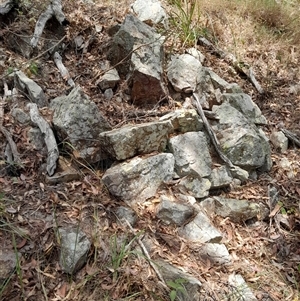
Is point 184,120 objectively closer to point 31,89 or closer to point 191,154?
point 191,154

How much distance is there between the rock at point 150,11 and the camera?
4.36 m

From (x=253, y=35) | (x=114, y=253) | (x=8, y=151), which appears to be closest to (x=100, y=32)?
(x=8, y=151)

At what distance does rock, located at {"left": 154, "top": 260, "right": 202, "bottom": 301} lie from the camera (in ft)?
7.49

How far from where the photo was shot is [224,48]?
15.6ft

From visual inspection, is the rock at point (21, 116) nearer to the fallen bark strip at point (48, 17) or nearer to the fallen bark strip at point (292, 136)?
the fallen bark strip at point (48, 17)

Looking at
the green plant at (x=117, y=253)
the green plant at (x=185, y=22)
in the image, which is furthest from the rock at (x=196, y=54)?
the green plant at (x=117, y=253)

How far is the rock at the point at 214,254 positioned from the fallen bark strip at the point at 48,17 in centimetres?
276

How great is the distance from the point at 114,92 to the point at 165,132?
0.87m

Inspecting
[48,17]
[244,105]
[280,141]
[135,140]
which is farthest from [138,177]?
[48,17]

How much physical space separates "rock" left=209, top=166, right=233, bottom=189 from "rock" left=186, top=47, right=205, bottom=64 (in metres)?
1.65

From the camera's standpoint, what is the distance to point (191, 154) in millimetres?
3199

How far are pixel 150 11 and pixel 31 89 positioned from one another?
210cm

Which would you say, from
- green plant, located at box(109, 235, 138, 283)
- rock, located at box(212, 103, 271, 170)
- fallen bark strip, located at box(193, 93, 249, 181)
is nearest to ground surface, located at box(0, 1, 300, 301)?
green plant, located at box(109, 235, 138, 283)

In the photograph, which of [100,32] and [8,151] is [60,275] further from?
[100,32]
